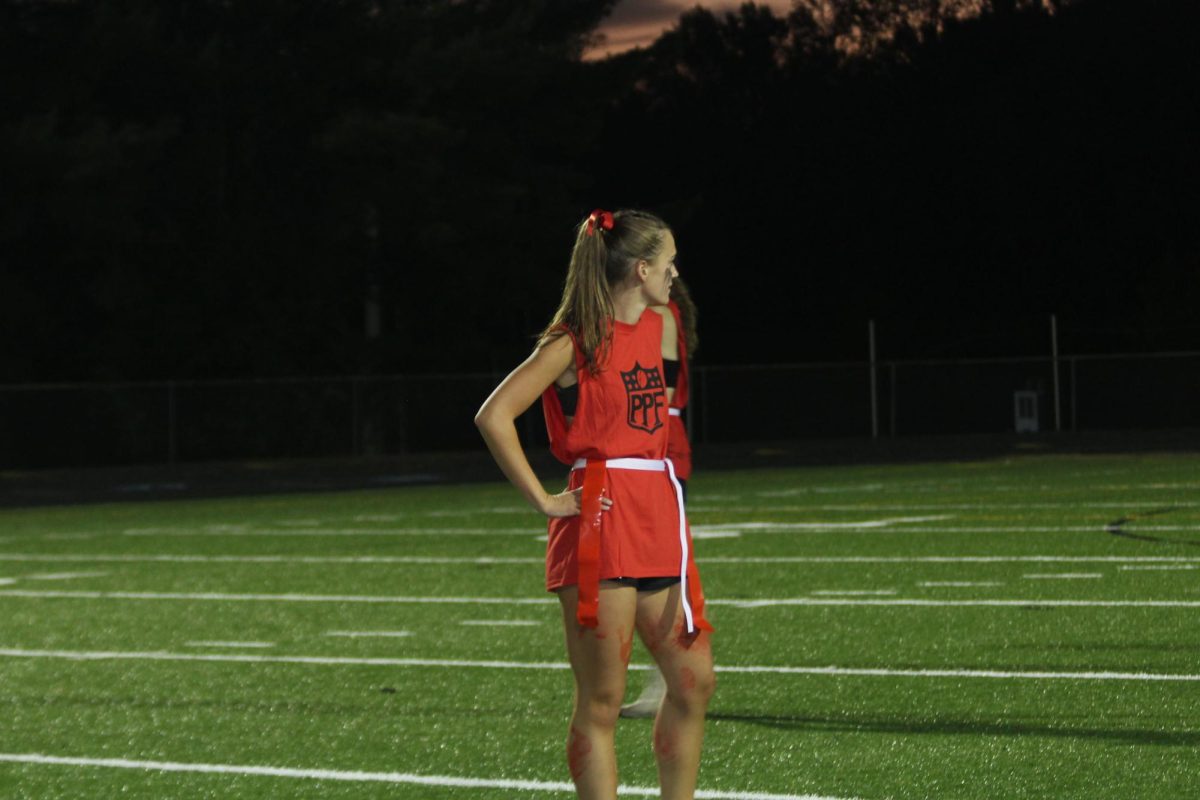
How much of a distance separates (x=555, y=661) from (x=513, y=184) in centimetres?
3223

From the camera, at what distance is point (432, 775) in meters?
7.09

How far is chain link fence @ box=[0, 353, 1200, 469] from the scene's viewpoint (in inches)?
1278

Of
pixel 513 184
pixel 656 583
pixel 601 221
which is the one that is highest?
pixel 513 184

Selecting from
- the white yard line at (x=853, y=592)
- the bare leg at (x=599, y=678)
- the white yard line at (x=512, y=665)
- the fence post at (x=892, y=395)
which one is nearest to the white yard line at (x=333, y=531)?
the white yard line at (x=853, y=592)

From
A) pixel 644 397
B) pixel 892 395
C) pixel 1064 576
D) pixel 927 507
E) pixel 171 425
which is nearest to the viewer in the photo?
pixel 644 397

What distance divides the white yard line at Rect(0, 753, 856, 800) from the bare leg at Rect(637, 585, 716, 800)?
1.27m

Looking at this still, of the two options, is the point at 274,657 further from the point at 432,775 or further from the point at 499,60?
the point at 499,60

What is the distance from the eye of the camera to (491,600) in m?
12.6

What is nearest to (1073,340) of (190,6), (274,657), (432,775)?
(190,6)

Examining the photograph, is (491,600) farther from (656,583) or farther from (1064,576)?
(656,583)

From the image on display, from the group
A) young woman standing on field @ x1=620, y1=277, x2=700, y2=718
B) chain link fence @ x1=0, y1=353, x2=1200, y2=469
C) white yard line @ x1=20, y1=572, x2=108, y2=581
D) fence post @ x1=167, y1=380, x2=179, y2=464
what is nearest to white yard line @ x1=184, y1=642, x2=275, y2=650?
young woman standing on field @ x1=620, y1=277, x2=700, y2=718

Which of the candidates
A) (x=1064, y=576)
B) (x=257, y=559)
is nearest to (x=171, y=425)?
(x=257, y=559)

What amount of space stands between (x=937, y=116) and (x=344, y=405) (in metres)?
27.1

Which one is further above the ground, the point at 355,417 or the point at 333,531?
the point at 355,417
